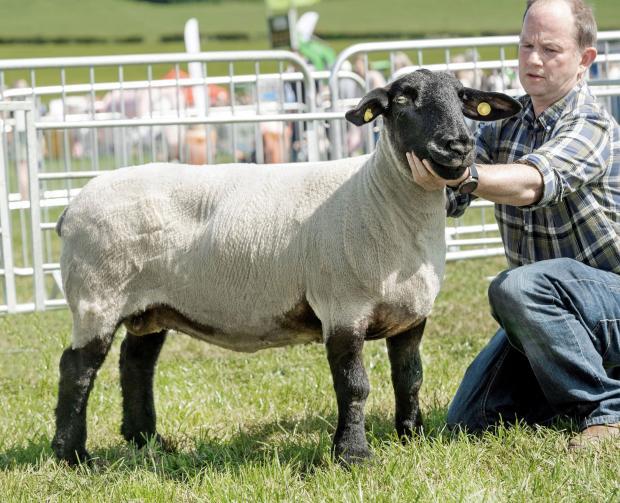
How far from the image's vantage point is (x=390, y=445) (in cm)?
396

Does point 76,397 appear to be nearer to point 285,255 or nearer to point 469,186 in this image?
point 285,255

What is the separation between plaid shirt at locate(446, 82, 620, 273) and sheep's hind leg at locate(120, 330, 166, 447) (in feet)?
4.92

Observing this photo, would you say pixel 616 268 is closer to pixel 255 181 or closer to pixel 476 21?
pixel 255 181

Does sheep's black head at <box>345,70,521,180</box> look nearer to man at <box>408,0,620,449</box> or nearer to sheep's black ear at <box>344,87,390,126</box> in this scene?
sheep's black ear at <box>344,87,390,126</box>

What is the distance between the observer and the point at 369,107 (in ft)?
11.8

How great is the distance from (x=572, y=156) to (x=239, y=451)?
6.11 feet

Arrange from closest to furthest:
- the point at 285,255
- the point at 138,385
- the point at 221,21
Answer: the point at 285,255, the point at 138,385, the point at 221,21

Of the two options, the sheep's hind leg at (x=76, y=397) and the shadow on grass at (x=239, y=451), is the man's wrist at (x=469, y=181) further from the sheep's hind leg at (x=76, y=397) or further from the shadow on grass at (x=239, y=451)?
the sheep's hind leg at (x=76, y=397)

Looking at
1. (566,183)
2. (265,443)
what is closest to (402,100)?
(566,183)

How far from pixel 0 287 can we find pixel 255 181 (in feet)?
20.7

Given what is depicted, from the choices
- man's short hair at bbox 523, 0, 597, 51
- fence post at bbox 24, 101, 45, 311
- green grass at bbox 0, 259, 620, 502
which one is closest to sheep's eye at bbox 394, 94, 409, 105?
man's short hair at bbox 523, 0, 597, 51

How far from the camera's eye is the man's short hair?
12.9 feet

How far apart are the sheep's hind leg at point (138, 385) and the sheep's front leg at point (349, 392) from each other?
1.02m

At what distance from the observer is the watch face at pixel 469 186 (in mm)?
3516
